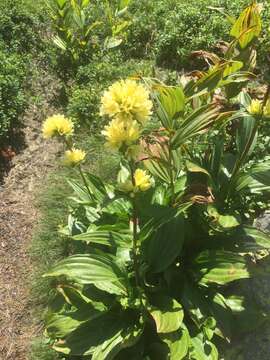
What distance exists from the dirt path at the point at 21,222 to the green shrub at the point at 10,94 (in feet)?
0.75

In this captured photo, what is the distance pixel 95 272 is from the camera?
3270 millimetres

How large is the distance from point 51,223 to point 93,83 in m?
1.91

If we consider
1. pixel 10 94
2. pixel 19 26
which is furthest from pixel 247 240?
pixel 19 26

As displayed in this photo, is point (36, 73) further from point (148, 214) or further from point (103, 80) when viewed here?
point (148, 214)

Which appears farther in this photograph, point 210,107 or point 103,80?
point 103,80

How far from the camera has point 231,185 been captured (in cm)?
383

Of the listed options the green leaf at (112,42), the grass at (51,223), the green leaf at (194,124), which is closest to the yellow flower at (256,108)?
the green leaf at (194,124)

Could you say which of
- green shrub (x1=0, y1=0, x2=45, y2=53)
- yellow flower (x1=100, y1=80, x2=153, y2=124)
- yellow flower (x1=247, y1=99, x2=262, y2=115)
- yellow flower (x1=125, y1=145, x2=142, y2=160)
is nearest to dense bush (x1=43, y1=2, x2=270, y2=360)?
yellow flower (x1=247, y1=99, x2=262, y2=115)

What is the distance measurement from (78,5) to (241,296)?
13.9 feet

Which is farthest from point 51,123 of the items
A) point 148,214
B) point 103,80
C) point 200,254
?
point 103,80

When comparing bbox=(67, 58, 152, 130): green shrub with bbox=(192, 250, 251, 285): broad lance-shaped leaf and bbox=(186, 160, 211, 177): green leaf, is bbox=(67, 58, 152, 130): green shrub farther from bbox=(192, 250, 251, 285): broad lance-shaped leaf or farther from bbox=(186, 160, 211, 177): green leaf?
bbox=(192, 250, 251, 285): broad lance-shaped leaf

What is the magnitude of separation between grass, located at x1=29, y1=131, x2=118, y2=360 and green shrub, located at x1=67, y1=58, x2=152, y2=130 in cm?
22

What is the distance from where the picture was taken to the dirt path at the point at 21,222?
4602mm

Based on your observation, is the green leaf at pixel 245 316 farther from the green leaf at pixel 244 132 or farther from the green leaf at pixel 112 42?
the green leaf at pixel 112 42
